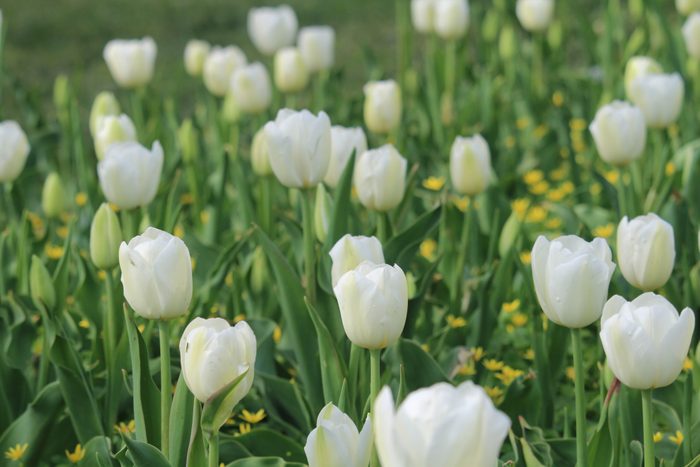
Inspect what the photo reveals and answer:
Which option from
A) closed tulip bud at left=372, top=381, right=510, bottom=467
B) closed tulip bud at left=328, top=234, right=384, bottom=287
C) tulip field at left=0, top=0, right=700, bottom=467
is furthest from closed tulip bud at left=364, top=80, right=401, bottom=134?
closed tulip bud at left=372, top=381, right=510, bottom=467

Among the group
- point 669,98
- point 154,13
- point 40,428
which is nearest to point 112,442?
point 40,428

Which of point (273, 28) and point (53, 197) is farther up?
point (273, 28)

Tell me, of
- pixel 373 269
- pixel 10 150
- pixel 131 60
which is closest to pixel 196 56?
pixel 131 60

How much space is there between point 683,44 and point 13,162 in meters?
2.57

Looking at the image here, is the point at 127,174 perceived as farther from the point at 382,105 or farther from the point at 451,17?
the point at 451,17

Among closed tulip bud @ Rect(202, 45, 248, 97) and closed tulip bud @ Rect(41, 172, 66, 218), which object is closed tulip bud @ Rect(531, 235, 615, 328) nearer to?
closed tulip bud @ Rect(41, 172, 66, 218)

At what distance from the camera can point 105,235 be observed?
213 centimetres

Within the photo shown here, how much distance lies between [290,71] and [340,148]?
4.10ft

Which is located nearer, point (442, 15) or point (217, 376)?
point (217, 376)

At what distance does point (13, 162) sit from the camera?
8.93ft

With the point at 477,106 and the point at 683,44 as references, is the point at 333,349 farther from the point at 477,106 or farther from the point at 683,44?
the point at 683,44

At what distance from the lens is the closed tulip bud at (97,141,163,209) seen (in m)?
2.35

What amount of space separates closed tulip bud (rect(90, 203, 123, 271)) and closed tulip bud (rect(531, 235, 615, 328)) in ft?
2.88

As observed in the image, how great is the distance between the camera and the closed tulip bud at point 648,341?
58.6 inches
